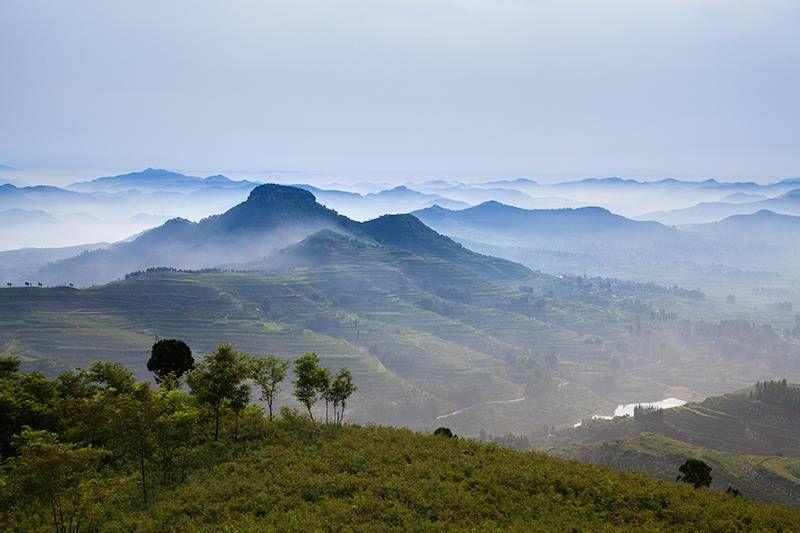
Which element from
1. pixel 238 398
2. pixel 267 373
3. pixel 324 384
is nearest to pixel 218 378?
pixel 238 398

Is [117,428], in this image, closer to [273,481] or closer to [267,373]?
[273,481]

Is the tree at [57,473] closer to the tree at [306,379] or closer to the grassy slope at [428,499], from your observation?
the grassy slope at [428,499]

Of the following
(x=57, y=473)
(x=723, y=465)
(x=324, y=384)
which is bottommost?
(x=723, y=465)

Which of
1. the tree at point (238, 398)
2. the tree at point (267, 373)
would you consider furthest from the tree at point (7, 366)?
the tree at point (238, 398)

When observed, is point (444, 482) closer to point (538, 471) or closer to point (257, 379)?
point (538, 471)

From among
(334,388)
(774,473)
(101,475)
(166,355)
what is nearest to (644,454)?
(774,473)

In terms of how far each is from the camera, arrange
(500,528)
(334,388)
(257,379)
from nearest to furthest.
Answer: (500,528), (257,379), (334,388)

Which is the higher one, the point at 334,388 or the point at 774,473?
the point at 334,388
